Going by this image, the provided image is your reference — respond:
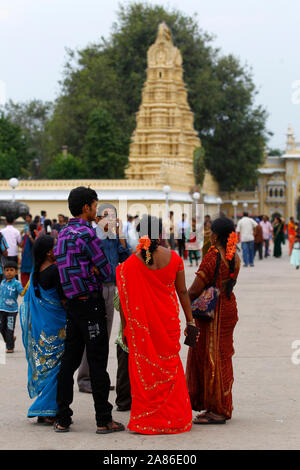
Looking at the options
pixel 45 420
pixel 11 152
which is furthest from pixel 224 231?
pixel 11 152

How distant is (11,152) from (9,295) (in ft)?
128

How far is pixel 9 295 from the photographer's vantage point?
8969 mm

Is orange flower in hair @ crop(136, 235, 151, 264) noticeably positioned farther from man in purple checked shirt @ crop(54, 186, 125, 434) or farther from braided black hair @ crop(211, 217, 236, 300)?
braided black hair @ crop(211, 217, 236, 300)

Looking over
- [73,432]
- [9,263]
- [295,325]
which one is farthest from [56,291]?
[295,325]

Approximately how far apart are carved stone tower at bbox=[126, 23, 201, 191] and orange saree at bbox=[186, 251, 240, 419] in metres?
38.4

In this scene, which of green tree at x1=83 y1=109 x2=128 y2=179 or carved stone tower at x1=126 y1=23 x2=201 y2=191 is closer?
green tree at x1=83 y1=109 x2=128 y2=179

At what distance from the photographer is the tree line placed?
49.5 metres

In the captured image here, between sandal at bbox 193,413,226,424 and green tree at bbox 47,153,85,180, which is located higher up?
green tree at bbox 47,153,85,180

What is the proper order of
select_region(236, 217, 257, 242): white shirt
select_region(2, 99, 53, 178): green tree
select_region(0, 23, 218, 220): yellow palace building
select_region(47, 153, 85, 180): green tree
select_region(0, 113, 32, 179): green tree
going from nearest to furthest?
select_region(236, 217, 257, 242): white shirt → select_region(0, 23, 218, 220): yellow palace building → select_region(47, 153, 85, 180): green tree → select_region(0, 113, 32, 179): green tree → select_region(2, 99, 53, 178): green tree

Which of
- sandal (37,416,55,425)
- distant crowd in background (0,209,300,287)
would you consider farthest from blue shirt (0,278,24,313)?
sandal (37,416,55,425)

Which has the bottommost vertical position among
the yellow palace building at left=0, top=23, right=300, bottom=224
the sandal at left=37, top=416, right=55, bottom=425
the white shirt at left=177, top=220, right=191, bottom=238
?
the sandal at left=37, top=416, right=55, bottom=425

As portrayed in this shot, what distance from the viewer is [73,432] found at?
5543 millimetres

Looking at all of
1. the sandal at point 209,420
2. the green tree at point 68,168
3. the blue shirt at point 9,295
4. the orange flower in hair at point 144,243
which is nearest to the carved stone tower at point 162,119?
the green tree at point 68,168
